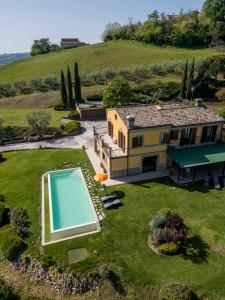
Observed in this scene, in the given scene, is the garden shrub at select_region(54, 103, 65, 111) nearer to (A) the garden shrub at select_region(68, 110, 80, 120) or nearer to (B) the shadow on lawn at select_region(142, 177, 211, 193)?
(A) the garden shrub at select_region(68, 110, 80, 120)

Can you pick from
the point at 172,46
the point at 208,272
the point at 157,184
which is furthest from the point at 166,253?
the point at 172,46

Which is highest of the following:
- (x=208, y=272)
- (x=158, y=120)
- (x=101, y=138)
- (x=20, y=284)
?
(x=158, y=120)

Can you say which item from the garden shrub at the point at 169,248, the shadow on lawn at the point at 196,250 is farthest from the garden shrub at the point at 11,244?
the shadow on lawn at the point at 196,250

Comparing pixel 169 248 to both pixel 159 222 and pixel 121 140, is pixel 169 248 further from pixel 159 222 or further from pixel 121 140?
pixel 121 140

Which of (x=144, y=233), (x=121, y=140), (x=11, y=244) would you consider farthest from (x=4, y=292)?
(x=121, y=140)

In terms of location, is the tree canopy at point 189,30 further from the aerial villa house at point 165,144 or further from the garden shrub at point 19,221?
the garden shrub at point 19,221

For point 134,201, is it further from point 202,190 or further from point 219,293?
point 219,293
